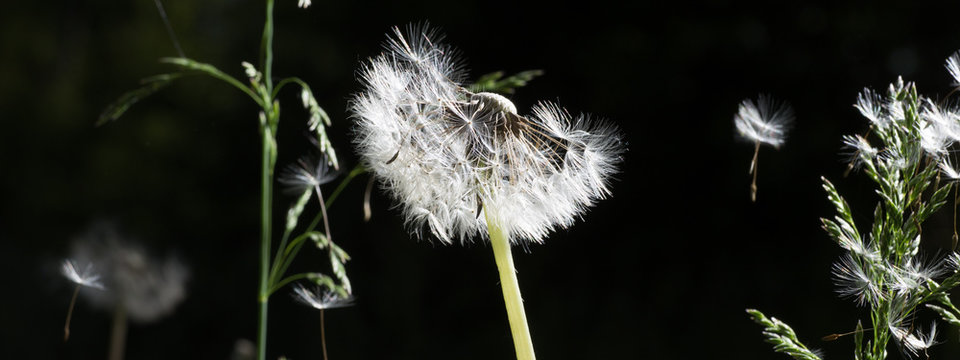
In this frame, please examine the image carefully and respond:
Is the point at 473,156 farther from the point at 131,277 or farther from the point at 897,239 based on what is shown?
the point at 131,277

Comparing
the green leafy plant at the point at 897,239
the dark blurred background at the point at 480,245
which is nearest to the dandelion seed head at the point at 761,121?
the green leafy plant at the point at 897,239

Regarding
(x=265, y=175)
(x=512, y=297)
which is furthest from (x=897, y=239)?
(x=265, y=175)

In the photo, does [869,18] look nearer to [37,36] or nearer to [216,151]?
[216,151]

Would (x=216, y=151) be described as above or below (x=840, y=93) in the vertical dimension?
above

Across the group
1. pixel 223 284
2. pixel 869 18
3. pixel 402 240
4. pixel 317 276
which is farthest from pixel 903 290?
pixel 223 284

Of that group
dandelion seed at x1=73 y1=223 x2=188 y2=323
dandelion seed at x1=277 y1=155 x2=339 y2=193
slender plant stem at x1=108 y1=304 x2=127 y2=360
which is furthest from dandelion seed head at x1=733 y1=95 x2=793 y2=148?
dandelion seed at x1=73 y1=223 x2=188 y2=323

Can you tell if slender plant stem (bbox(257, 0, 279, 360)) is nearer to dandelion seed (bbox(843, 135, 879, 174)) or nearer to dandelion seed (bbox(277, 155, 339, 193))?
dandelion seed (bbox(277, 155, 339, 193))
